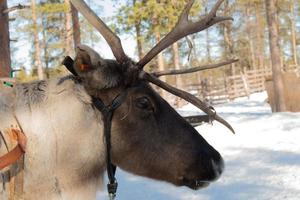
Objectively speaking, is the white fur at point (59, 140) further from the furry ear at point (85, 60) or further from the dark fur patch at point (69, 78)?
the furry ear at point (85, 60)

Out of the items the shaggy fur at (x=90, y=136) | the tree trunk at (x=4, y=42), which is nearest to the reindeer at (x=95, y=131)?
the shaggy fur at (x=90, y=136)

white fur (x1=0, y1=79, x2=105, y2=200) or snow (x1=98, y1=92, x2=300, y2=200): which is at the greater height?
white fur (x1=0, y1=79, x2=105, y2=200)

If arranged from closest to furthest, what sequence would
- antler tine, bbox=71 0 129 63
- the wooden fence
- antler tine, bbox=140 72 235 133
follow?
antler tine, bbox=71 0 129 63, antler tine, bbox=140 72 235 133, the wooden fence

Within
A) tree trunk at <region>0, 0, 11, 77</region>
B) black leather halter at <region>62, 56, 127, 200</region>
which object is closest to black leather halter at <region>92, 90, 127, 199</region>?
black leather halter at <region>62, 56, 127, 200</region>

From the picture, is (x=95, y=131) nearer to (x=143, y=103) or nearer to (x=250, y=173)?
(x=143, y=103)

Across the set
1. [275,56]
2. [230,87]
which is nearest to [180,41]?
[230,87]

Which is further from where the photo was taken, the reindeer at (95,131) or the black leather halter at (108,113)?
the black leather halter at (108,113)

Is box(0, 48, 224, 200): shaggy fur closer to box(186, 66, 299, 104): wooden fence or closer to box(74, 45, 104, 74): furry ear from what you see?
box(74, 45, 104, 74): furry ear

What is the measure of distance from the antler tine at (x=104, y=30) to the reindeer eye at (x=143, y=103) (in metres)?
0.25

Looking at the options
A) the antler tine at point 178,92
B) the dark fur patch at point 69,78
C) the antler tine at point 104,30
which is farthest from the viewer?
the antler tine at point 178,92

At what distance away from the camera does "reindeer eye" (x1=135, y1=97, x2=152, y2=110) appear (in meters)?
2.53

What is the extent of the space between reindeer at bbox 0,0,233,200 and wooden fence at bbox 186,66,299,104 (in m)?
24.7

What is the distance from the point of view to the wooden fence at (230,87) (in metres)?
28.0

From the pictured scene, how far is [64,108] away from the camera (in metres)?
2.32
